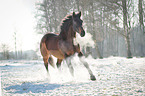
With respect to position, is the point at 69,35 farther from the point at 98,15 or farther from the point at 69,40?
the point at 98,15

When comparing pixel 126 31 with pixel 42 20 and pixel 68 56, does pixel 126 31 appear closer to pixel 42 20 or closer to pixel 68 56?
pixel 68 56

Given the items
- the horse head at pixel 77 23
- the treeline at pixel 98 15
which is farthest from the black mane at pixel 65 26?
the treeline at pixel 98 15

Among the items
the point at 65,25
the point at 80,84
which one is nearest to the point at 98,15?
the point at 65,25

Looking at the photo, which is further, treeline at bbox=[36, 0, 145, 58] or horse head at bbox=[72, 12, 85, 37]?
treeline at bbox=[36, 0, 145, 58]

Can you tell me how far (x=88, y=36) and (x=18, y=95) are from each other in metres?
13.8

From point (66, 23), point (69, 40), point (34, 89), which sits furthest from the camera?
point (66, 23)

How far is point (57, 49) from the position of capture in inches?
187

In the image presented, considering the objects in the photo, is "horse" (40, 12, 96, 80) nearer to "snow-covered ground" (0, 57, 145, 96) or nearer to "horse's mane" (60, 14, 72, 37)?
"horse's mane" (60, 14, 72, 37)

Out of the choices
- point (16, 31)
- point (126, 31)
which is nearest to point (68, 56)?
point (126, 31)

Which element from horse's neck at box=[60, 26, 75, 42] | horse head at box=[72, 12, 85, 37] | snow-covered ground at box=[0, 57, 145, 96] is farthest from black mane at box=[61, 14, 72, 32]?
snow-covered ground at box=[0, 57, 145, 96]

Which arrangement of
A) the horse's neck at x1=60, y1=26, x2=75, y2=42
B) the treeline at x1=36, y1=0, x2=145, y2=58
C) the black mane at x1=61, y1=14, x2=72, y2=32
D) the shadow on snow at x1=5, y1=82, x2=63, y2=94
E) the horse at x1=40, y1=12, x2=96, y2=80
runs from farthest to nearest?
A: the treeline at x1=36, y1=0, x2=145, y2=58 < the black mane at x1=61, y1=14, x2=72, y2=32 < the horse's neck at x1=60, y1=26, x2=75, y2=42 < the horse at x1=40, y1=12, x2=96, y2=80 < the shadow on snow at x1=5, y1=82, x2=63, y2=94

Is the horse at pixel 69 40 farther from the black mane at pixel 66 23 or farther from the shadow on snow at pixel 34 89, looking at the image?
the shadow on snow at pixel 34 89

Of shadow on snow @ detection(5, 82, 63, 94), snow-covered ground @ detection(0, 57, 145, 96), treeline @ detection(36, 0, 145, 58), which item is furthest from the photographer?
treeline @ detection(36, 0, 145, 58)

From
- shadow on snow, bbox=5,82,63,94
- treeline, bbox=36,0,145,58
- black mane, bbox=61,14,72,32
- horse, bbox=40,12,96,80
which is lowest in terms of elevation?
shadow on snow, bbox=5,82,63,94
